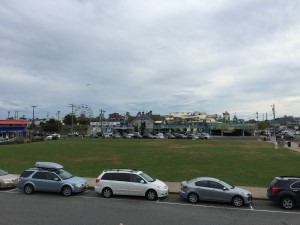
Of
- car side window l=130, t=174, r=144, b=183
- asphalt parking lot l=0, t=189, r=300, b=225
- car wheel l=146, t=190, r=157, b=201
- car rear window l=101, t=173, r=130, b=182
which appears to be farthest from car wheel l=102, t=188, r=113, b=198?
car wheel l=146, t=190, r=157, b=201

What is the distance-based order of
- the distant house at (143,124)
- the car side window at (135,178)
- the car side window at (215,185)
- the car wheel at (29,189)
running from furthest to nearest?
the distant house at (143,124) → the car wheel at (29,189) → the car side window at (135,178) → the car side window at (215,185)

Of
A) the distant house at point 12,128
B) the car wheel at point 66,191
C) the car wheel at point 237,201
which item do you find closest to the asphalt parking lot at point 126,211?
the car wheel at point 237,201

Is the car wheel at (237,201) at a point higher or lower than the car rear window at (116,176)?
lower

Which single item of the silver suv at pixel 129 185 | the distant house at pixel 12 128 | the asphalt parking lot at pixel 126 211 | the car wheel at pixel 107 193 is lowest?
the asphalt parking lot at pixel 126 211

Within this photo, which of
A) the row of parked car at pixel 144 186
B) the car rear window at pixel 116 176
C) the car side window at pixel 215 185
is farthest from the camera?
the car rear window at pixel 116 176

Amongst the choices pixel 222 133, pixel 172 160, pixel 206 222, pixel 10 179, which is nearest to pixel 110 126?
pixel 222 133

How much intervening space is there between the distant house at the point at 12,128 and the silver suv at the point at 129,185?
103 m

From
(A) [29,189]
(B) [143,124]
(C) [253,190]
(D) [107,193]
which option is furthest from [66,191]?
(B) [143,124]

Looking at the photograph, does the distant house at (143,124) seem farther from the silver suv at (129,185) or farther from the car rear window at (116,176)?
the silver suv at (129,185)

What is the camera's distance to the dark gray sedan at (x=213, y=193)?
18.1 meters

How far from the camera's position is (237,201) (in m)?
18.1

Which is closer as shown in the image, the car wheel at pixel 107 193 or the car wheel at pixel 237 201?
the car wheel at pixel 237 201

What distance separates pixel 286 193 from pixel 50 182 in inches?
499

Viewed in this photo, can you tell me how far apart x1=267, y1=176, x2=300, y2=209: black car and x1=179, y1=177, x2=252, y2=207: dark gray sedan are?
1231 millimetres
